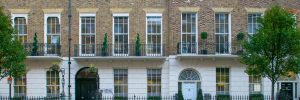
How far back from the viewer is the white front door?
38.0 meters

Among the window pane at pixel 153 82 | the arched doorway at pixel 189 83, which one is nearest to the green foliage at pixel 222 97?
the arched doorway at pixel 189 83

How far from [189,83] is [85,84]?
21.3 ft

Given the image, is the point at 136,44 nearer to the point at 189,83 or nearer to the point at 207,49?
the point at 189,83

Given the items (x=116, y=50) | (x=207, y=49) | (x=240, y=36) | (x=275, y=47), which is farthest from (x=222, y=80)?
(x=116, y=50)

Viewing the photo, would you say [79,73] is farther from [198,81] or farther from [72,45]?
[198,81]

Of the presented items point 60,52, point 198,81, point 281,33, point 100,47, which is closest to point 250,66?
point 281,33

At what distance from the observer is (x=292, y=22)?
32906 mm

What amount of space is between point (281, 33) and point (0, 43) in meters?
14.7

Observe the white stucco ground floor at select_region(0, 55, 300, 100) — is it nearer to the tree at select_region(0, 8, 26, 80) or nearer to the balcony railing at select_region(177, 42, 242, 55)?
the balcony railing at select_region(177, 42, 242, 55)

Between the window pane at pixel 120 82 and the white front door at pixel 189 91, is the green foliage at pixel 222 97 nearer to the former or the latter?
the white front door at pixel 189 91

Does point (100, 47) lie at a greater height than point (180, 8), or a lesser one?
lesser

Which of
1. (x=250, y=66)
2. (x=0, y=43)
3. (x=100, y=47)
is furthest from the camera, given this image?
(x=100, y=47)

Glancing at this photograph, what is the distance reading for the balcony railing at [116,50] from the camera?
37.3 metres

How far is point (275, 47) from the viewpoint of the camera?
32.8 meters
